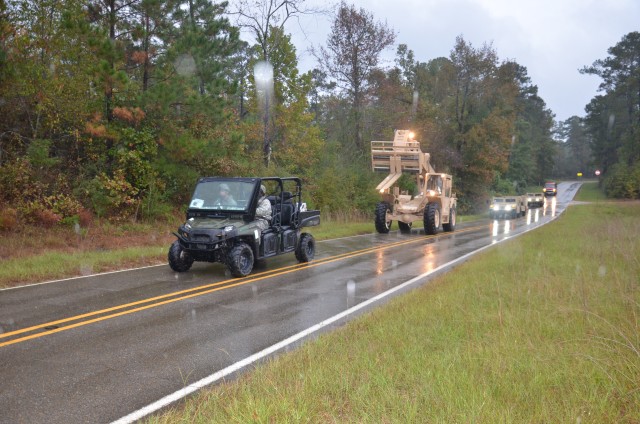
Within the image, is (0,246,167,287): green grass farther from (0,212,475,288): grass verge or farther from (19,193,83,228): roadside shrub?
(19,193,83,228): roadside shrub

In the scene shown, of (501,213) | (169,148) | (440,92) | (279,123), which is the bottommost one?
(501,213)

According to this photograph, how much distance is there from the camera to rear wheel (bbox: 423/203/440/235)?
69.9 feet

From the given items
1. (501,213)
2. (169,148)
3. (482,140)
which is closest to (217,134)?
(169,148)

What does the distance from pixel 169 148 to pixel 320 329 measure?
1284cm

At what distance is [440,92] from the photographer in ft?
147

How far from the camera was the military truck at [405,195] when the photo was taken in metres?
21.6

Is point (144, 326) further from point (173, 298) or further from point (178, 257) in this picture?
point (178, 257)

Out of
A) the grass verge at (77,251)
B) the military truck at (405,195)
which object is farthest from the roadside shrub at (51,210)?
the military truck at (405,195)

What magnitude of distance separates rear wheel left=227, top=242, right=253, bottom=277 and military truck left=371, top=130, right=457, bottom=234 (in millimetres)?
11566

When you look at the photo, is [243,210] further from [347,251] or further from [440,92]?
[440,92]

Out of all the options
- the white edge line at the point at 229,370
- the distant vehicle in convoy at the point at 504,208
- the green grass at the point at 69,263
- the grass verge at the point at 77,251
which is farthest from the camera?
the distant vehicle in convoy at the point at 504,208

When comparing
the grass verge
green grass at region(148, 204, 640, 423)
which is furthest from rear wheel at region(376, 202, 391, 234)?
green grass at region(148, 204, 640, 423)

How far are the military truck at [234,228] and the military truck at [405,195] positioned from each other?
9.67 meters

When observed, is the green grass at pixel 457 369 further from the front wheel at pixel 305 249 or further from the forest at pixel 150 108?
the forest at pixel 150 108
